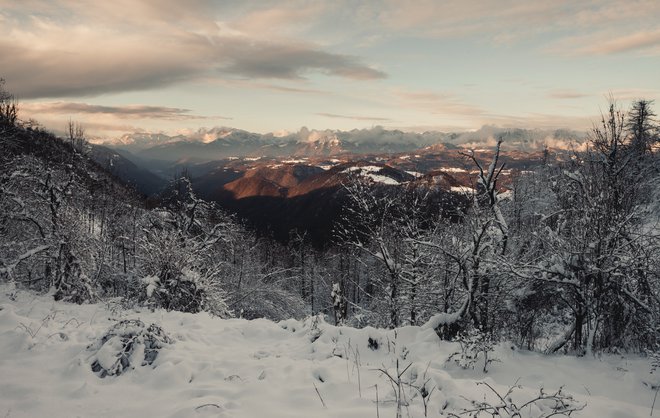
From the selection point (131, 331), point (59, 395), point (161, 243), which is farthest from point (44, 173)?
point (59, 395)

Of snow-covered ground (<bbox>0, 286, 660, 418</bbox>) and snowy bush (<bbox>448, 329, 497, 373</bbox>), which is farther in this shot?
snowy bush (<bbox>448, 329, 497, 373</bbox>)

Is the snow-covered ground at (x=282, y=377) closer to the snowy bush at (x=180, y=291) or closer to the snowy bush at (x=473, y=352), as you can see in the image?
the snowy bush at (x=473, y=352)

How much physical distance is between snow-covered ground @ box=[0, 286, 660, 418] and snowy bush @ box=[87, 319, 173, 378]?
0.48 feet

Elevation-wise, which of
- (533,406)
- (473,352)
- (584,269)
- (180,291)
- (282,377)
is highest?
(584,269)

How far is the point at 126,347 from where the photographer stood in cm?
582

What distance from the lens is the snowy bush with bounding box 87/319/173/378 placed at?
17.9 ft

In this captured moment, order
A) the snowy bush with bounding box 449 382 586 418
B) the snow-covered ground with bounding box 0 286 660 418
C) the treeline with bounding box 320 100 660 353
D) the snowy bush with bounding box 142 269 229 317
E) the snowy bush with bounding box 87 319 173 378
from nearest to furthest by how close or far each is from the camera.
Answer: the snowy bush with bounding box 449 382 586 418
the snow-covered ground with bounding box 0 286 660 418
the snowy bush with bounding box 87 319 173 378
the treeline with bounding box 320 100 660 353
the snowy bush with bounding box 142 269 229 317

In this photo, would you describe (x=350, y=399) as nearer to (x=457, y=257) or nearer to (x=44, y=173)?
(x=457, y=257)

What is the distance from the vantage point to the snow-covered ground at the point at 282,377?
4.39 meters

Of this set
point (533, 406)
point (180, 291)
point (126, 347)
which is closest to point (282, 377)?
point (126, 347)

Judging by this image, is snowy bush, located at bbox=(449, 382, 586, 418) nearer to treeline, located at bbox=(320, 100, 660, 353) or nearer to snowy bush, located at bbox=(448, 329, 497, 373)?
snowy bush, located at bbox=(448, 329, 497, 373)

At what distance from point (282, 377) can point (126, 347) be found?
265cm

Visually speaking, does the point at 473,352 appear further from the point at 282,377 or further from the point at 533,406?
the point at 282,377

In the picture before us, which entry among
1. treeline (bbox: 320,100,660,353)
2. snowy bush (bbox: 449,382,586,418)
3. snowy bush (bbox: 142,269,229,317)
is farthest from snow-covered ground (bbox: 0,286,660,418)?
snowy bush (bbox: 142,269,229,317)
